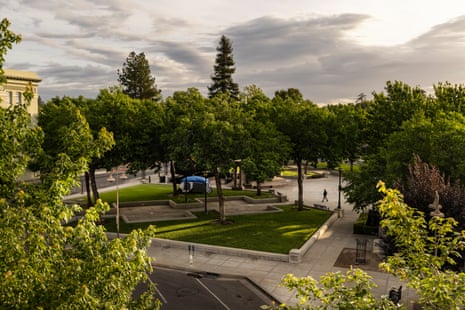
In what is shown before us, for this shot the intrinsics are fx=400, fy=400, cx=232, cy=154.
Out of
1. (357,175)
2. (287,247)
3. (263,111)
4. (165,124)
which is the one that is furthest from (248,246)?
(263,111)

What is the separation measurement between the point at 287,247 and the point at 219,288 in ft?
23.6

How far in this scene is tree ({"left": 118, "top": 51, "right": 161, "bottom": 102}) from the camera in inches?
3794

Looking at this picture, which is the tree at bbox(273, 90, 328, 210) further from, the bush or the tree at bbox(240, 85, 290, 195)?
the bush

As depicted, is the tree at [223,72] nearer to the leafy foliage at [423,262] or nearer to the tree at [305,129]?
the tree at [305,129]

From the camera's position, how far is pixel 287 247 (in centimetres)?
2692

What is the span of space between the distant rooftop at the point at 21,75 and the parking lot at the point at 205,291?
51.4 metres

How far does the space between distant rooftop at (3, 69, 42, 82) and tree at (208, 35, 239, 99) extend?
4169cm

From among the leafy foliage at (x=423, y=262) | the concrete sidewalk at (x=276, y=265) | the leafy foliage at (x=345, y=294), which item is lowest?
the concrete sidewalk at (x=276, y=265)

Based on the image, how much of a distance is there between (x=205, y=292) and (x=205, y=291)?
0.46 feet

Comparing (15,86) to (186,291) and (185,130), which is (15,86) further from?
(186,291)

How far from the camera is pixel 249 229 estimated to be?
104 feet

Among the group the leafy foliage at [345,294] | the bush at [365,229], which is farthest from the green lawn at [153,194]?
the leafy foliage at [345,294]

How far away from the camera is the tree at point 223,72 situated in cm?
9688

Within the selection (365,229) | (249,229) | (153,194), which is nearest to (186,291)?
(249,229)
